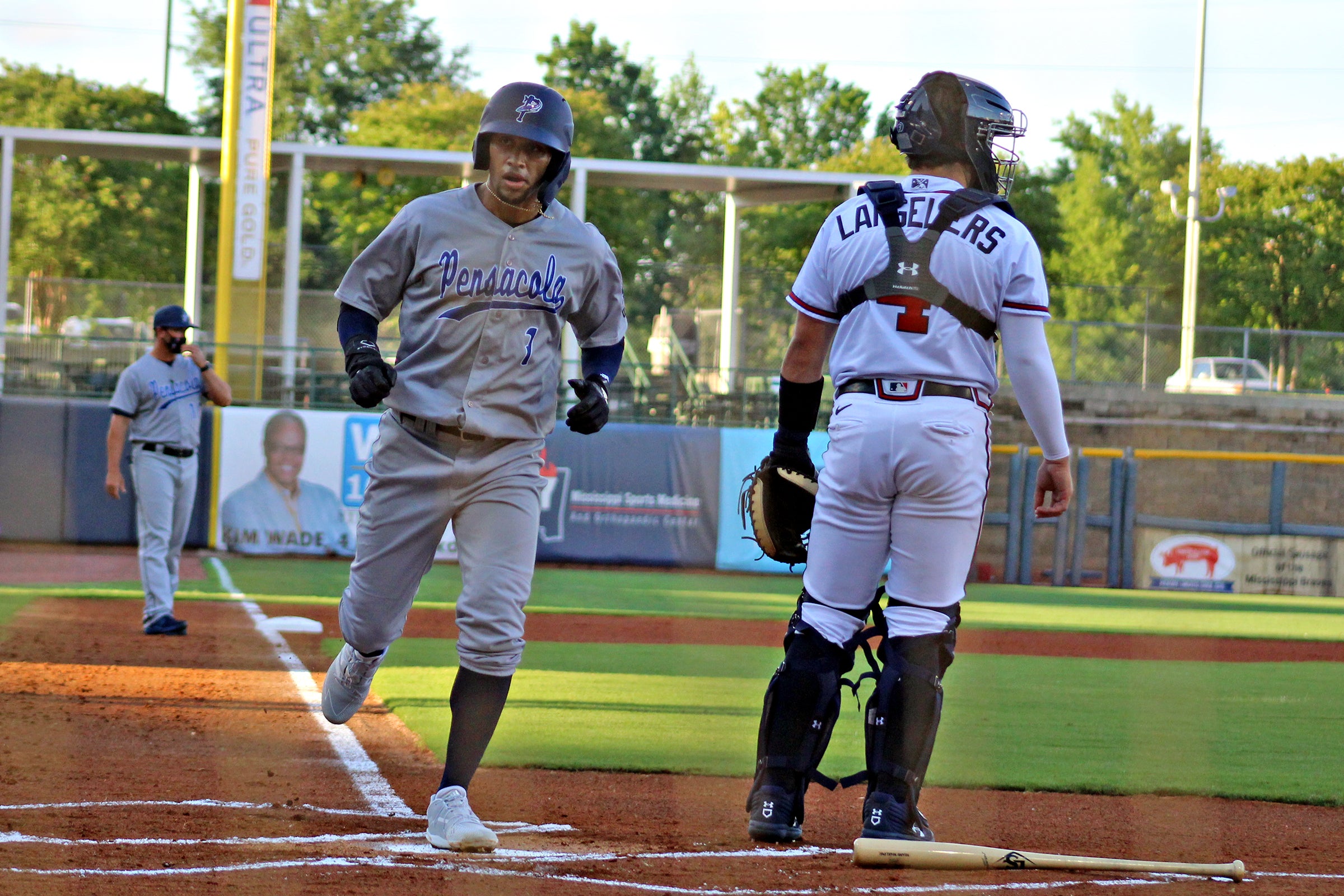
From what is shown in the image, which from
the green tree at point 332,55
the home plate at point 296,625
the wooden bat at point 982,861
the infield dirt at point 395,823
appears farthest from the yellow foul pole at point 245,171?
the green tree at point 332,55

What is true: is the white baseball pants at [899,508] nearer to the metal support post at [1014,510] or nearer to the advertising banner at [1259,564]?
the metal support post at [1014,510]

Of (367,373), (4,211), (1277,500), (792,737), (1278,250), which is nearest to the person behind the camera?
(792,737)

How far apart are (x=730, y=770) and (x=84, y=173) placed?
1774 inches

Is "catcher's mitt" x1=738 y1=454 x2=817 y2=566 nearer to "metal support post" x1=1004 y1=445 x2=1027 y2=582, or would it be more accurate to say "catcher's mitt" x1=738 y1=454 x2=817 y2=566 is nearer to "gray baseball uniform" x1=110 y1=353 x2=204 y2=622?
"gray baseball uniform" x1=110 y1=353 x2=204 y2=622

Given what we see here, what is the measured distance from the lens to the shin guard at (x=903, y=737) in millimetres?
3814

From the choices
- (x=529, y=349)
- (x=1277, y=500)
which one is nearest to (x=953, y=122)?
(x=529, y=349)

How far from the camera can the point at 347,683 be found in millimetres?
4492

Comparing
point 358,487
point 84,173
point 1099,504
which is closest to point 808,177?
point 1099,504

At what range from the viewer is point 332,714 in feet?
15.2

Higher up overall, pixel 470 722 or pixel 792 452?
pixel 792 452

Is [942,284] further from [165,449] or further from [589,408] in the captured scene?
[165,449]

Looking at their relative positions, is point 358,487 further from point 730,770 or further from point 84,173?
point 84,173

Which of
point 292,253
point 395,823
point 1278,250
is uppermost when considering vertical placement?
point 1278,250

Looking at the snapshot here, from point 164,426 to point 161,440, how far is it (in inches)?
3.5
